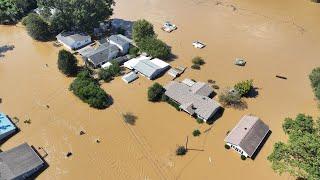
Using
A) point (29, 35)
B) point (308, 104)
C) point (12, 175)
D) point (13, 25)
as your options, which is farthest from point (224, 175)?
point (13, 25)

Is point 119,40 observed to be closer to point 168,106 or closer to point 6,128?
point 168,106

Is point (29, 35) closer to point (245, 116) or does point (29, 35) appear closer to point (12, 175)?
point (12, 175)

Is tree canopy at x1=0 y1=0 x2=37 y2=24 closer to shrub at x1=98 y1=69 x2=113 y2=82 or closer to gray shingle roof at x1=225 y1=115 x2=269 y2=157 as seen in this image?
shrub at x1=98 y1=69 x2=113 y2=82

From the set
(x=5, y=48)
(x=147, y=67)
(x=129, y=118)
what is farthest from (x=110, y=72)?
(x=5, y=48)

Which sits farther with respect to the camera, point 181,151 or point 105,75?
point 105,75

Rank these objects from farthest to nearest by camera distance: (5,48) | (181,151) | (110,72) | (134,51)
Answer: (5,48), (134,51), (110,72), (181,151)

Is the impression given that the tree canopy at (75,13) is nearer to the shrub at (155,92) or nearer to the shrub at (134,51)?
the shrub at (134,51)

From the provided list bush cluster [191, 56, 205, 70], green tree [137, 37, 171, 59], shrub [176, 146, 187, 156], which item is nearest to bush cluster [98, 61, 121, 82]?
green tree [137, 37, 171, 59]
